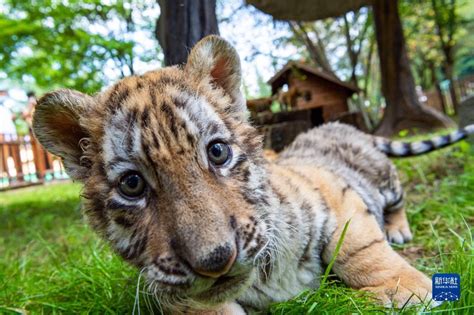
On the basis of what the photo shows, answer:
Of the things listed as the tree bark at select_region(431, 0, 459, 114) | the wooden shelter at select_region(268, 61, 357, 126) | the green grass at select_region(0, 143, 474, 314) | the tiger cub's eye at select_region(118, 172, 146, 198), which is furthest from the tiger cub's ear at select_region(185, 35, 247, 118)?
the tree bark at select_region(431, 0, 459, 114)

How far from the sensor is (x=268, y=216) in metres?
2.13

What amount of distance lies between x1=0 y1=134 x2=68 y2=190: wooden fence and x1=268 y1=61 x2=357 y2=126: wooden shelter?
968 cm

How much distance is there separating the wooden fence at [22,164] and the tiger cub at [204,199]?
46.8 ft

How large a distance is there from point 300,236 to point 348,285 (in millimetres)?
404

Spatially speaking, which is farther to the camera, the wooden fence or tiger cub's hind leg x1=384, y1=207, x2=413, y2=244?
the wooden fence

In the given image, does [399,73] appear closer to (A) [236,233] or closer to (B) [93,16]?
(B) [93,16]

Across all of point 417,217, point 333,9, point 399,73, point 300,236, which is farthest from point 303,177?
point 399,73

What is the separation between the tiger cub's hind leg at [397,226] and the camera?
348cm

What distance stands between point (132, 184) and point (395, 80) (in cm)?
983

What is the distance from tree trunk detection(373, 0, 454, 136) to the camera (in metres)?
10.2

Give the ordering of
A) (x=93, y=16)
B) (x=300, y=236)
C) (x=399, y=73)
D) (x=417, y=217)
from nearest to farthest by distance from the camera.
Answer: (x=300, y=236)
(x=417, y=217)
(x=93, y=16)
(x=399, y=73)

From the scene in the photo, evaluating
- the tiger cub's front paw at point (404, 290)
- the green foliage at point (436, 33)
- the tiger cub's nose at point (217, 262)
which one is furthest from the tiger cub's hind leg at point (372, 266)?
the green foliage at point (436, 33)

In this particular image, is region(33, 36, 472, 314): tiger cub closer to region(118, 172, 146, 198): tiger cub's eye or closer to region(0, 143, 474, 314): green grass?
region(118, 172, 146, 198): tiger cub's eye

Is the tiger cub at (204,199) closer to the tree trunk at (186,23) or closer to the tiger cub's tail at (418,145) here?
the tree trunk at (186,23)
